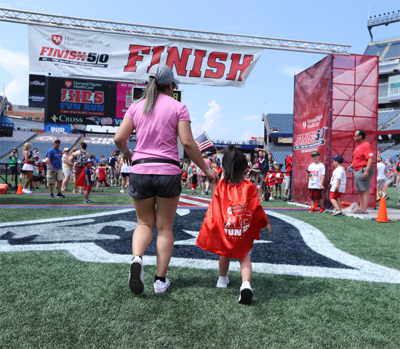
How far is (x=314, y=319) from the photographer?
84.6 inches

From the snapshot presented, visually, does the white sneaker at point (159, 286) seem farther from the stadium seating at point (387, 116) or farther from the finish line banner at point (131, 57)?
the stadium seating at point (387, 116)

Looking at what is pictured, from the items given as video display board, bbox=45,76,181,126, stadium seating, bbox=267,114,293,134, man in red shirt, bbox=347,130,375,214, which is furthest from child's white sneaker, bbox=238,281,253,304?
stadium seating, bbox=267,114,293,134

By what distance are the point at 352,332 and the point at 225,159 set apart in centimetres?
142

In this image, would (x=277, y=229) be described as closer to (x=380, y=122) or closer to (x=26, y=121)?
(x=380, y=122)

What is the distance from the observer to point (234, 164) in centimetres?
254

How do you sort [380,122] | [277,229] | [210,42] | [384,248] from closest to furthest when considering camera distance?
[384,248] < [277,229] < [210,42] < [380,122]

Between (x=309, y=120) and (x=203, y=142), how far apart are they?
277 inches

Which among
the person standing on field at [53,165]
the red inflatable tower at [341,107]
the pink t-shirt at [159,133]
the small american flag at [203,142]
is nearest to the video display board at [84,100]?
the small american flag at [203,142]

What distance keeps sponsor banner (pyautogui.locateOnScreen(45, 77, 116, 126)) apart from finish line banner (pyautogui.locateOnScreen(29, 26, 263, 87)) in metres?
25.4

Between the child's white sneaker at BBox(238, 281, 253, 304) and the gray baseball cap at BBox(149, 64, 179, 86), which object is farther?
the gray baseball cap at BBox(149, 64, 179, 86)

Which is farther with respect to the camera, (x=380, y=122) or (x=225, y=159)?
(x=380, y=122)

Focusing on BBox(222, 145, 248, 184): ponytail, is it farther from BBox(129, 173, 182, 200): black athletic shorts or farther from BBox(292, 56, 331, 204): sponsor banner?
BBox(292, 56, 331, 204): sponsor banner

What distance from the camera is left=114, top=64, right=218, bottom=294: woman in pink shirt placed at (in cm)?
247

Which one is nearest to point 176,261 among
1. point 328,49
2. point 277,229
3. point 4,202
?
point 277,229
